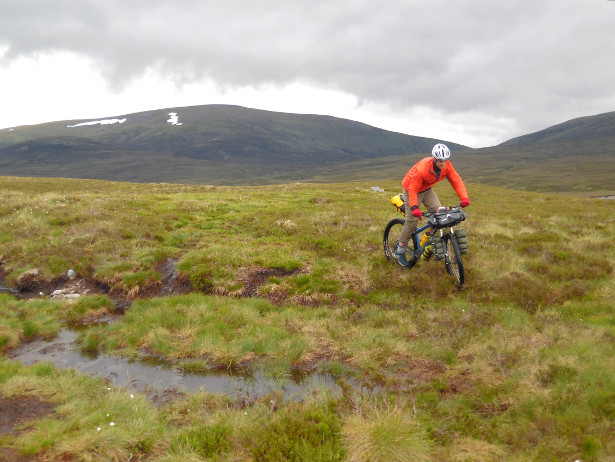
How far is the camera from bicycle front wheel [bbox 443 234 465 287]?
11734mm

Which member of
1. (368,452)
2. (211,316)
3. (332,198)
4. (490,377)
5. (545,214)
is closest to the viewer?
(368,452)

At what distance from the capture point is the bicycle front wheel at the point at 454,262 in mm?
11734

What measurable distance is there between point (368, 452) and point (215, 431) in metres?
2.46

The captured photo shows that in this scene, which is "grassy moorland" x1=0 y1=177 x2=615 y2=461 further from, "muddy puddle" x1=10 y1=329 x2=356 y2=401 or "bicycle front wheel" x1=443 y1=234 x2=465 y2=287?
"bicycle front wheel" x1=443 y1=234 x2=465 y2=287

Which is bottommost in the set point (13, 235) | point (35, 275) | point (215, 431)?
point (215, 431)

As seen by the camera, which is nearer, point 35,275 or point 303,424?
point 303,424

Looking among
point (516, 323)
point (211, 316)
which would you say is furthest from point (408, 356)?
point (211, 316)

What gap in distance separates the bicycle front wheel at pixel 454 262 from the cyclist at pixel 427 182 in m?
0.76

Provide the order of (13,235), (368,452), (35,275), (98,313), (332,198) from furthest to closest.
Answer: (332,198) < (13,235) < (35,275) < (98,313) < (368,452)

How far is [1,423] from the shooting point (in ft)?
20.8

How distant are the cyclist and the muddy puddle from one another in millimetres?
6337

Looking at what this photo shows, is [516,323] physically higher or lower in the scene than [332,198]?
lower

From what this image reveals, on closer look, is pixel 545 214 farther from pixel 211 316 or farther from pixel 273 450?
pixel 273 450

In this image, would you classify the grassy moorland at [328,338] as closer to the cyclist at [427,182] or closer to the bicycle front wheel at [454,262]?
the bicycle front wheel at [454,262]
